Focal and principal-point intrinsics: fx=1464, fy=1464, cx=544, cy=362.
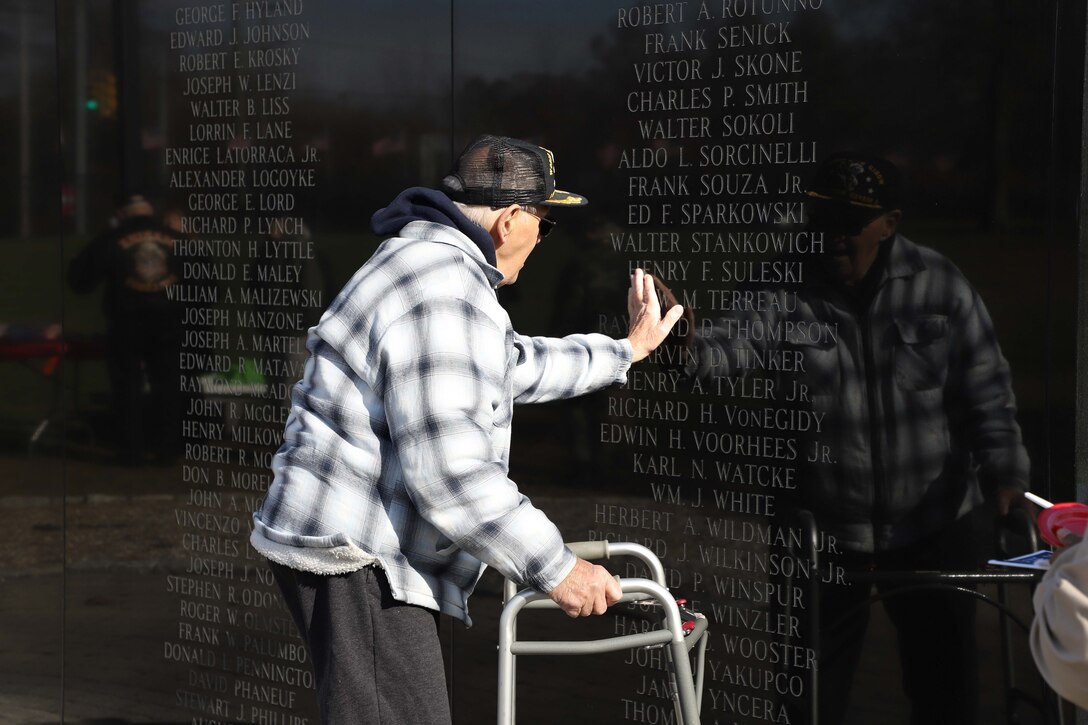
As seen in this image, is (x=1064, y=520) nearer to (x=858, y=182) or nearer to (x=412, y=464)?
(x=412, y=464)

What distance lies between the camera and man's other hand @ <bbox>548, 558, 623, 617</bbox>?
3154mm

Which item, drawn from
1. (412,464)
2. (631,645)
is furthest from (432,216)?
(631,645)

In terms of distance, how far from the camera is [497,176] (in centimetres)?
345

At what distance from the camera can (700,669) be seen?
3699 mm

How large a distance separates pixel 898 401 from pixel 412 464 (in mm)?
1684

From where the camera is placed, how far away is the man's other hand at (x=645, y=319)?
429 centimetres

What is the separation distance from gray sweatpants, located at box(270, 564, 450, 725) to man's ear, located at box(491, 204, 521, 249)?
0.84m

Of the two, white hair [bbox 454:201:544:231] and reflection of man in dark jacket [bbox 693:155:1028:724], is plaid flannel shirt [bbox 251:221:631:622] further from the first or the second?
reflection of man in dark jacket [bbox 693:155:1028:724]

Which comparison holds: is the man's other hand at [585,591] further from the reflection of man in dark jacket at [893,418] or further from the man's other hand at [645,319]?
the reflection of man in dark jacket at [893,418]

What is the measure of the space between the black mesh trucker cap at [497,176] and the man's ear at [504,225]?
0.02 meters

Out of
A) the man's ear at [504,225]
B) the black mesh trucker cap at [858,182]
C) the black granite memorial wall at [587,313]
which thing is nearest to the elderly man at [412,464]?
the man's ear at [504,225]

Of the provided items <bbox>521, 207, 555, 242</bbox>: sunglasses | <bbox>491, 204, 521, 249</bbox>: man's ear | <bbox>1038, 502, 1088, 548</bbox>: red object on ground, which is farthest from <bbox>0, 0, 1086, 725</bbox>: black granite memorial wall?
<bbox>1038, 502, 1088, 548</bbox>: red object on ground

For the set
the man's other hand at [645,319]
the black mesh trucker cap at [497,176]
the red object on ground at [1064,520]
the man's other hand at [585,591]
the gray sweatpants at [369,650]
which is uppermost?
the black mesh trucker cap at [497,176]

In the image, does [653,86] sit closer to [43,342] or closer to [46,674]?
[43,342]
